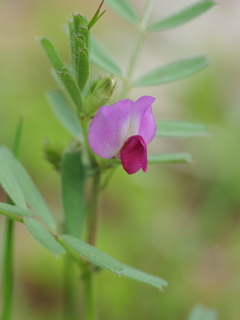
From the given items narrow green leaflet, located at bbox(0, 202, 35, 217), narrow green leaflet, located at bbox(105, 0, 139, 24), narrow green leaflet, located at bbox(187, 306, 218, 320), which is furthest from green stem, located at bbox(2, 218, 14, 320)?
narrow green leaflet, located at bbox(105, 0, 139, 24)

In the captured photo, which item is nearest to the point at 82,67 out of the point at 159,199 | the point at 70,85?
A: the point at 70,85

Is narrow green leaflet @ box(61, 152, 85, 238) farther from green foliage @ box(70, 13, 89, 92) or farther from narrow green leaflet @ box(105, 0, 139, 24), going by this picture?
narrow green leaflet @ box(105, 0, 139, 24)

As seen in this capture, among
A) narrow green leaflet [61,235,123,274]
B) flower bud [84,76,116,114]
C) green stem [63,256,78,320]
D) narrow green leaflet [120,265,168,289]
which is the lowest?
green stem [63,256,78,320]

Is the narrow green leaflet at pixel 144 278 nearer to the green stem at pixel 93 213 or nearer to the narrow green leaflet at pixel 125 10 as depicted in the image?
the green stem at pixel 93 213

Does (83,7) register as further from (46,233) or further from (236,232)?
(46,233)

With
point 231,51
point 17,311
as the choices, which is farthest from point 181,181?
point 17,311

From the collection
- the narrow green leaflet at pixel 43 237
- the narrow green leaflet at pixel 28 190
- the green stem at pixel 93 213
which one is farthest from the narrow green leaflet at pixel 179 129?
the narrow green leaflet at pixel 43 237
